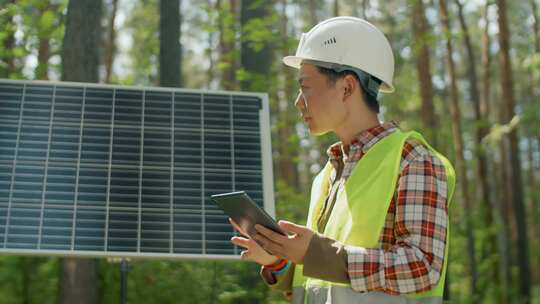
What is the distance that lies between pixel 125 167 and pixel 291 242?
2.60m

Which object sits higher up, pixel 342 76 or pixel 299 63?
pixel 299 63

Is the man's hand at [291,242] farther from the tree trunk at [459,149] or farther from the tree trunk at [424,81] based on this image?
the tree trunk at [459,149]

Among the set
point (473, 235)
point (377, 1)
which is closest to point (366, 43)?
point (473, 235)

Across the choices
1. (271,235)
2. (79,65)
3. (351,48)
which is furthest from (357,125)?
(79,65)

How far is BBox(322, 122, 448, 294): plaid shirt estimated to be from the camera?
2795 mm

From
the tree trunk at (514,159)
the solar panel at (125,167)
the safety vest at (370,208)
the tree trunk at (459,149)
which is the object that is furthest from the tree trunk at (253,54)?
the tree trunk at (514,159)

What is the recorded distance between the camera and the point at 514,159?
19.6m

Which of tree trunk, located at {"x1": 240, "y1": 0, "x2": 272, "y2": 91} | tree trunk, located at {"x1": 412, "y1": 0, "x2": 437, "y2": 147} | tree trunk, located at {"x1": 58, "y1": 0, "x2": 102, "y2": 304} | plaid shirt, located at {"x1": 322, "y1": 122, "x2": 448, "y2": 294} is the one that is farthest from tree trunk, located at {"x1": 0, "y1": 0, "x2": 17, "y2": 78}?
tree trunk, located at {"x1": 412, "y1": 0, "x2": 437, "y2": 147}

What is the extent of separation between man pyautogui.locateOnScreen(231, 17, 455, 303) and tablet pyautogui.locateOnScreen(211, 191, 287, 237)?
4cm

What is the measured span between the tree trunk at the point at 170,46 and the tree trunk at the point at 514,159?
11.1 m

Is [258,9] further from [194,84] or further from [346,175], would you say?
[194,84]

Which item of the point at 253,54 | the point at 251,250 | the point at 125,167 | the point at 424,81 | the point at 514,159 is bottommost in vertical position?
the point at 251,250

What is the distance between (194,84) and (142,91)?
34543 mm

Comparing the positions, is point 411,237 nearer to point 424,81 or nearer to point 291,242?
point 291,242
